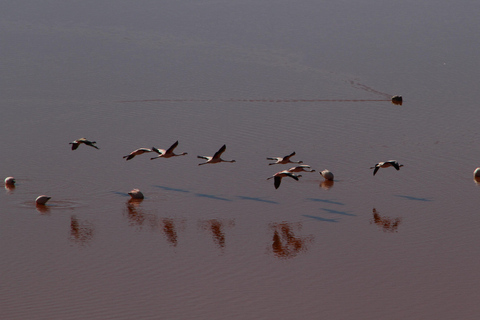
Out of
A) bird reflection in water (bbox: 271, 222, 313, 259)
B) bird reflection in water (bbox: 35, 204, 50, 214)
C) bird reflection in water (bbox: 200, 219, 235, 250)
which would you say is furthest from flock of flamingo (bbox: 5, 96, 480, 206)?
bird reflection in water (bbox: 200, 219, 235, 250)

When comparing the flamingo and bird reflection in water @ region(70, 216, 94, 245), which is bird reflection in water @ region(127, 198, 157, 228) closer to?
bird reflection in water @ region(70, 216, 94, 245)

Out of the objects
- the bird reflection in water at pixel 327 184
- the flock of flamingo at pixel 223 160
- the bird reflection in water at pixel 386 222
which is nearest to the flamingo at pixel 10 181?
the flock of flamingo at pixel 223 160

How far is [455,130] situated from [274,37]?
86.0ft

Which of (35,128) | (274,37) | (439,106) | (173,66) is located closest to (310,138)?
(439,106)

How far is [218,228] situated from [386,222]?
6488 mm

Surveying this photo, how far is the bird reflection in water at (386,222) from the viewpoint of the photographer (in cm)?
2731

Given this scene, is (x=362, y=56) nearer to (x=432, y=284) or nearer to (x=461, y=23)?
(x=461, y=23)

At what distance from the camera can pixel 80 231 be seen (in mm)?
26391

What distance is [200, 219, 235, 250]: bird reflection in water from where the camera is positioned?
2534 cm

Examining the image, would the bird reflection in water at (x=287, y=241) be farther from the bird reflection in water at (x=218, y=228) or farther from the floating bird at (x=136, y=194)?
the floating bird at (x=136, y=194)

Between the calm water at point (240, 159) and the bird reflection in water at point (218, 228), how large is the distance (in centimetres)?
11

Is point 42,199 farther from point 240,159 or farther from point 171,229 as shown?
point 240,159

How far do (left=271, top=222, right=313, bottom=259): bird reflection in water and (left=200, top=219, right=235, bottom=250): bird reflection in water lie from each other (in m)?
1.71

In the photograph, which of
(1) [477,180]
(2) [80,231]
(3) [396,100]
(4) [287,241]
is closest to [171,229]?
(2) [80,231]
